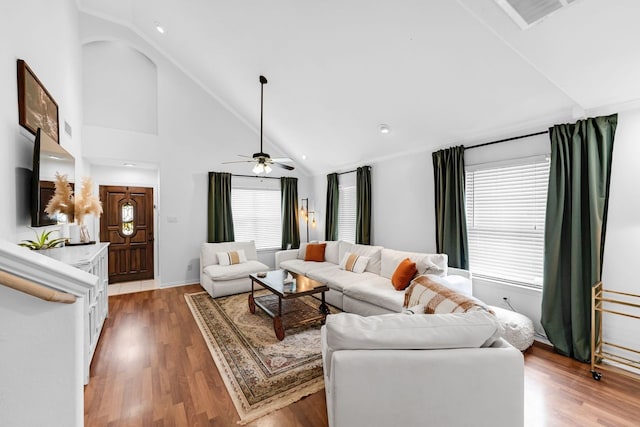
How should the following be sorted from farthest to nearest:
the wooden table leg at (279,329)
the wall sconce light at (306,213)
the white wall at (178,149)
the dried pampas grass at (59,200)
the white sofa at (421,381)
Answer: the wall sconce light at (306,213) → the white wall at (178,149) → the wooden table leg at (279,329) → the dried pampas grass at (59,200) → the white sofa at (421,381)

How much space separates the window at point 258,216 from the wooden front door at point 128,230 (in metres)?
1.80

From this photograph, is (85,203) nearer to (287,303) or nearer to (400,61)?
(287,303)

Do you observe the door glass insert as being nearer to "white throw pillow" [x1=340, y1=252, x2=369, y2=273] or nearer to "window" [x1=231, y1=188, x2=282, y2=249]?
"window" [x1=231, y1=188, x2=282, y2=249]

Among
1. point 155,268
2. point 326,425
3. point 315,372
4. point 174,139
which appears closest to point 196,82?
point 174,139

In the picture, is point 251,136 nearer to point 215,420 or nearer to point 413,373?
point 215,420

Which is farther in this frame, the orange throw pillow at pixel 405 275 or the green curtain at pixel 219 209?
the green curtain at pixel 219 209

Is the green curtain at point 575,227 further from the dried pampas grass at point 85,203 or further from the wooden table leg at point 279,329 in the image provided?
the dried pampas grass at point 85,203

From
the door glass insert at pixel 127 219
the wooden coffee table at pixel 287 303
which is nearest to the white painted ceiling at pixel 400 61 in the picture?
the wooden coffee table at pixel 287 303

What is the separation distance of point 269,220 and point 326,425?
5.01 m

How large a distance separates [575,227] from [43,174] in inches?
189

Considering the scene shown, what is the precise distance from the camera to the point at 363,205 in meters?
5.31

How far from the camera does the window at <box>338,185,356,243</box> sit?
5.84m

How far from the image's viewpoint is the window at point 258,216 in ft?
20.3

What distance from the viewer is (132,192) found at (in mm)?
5762
